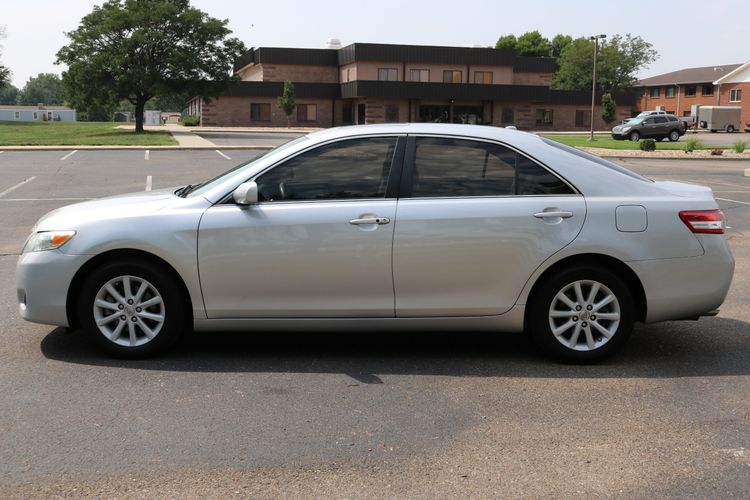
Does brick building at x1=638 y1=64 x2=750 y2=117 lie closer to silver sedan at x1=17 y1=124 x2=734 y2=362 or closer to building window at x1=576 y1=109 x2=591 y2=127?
building window at x1=576 y1=109 x2=591 y2=127

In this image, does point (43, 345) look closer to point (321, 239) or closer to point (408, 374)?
point (321, 239)

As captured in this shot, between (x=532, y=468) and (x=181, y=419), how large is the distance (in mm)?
1901

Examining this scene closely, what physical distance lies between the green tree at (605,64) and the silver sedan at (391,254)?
323 ft

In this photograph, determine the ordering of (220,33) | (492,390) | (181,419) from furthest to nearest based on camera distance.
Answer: (220,33) < (492,390) < (181,419)

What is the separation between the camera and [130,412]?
14.7 feet

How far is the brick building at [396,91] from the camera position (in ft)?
221

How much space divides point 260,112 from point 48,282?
67800 mm

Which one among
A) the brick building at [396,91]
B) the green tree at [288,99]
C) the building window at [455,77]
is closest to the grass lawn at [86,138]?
the green tree at [288,99]

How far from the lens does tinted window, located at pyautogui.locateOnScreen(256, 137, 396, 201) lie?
541cm

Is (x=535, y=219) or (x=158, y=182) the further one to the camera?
(x=158, y=182)

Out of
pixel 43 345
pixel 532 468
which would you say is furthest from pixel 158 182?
pixel 532 468

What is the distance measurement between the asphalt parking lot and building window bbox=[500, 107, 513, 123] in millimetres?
65896

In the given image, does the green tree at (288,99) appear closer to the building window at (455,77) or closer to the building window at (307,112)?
the building window at (307,112)

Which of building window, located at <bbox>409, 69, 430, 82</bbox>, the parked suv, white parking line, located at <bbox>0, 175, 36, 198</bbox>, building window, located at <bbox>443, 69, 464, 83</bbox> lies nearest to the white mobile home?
building window, located at <bbox>409, 69, 430, 82</bbox>
